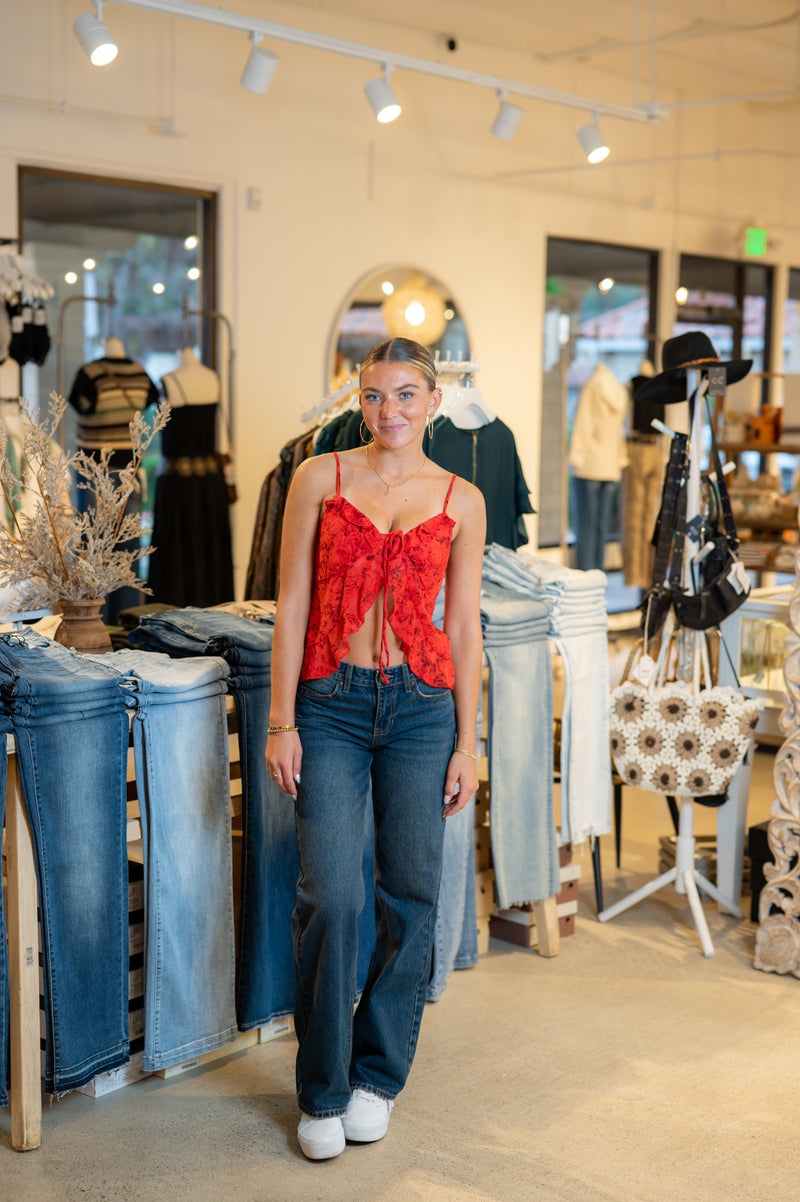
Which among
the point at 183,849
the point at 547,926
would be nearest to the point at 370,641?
the point at 183,849

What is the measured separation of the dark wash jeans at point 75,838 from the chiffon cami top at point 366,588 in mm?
481

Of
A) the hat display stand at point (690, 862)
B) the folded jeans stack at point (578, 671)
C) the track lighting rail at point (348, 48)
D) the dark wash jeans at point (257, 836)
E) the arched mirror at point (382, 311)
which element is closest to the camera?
the dark wash jeans at point (257, 836)

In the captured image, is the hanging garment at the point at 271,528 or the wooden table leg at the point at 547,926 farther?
the hanging garment at the point at 271,528

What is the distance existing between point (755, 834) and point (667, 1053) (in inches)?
41.1

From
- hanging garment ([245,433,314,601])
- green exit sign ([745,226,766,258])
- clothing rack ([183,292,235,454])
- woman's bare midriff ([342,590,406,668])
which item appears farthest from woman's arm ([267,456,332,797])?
green exit sign ([745,226,766,258])

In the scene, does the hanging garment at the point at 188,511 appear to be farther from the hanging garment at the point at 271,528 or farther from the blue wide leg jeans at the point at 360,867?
the blue wide leg jeans at the point at 360,867

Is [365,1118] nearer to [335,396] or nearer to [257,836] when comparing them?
[257,836]

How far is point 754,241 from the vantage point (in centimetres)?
987

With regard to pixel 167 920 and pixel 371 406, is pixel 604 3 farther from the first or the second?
pixel 167 920

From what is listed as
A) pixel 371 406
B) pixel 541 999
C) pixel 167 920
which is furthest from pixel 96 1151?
pixel 371 406

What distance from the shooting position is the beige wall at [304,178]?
6.03 m

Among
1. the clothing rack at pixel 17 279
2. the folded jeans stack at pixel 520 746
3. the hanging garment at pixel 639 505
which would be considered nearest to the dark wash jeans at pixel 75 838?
the folded jeans stack at pixel 520 746

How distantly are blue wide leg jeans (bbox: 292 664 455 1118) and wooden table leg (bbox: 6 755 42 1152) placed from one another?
55 centimetres

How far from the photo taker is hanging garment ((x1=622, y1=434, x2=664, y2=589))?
879 cm
